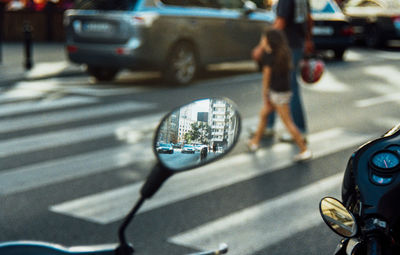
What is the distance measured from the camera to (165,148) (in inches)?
81.0

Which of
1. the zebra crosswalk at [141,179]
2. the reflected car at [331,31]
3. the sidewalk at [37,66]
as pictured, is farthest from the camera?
the reflected car at [331,31]

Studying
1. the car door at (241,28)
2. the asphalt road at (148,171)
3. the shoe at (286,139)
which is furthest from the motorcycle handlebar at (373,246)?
the car door at (241,28)

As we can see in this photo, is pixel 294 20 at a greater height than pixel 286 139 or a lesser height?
greater

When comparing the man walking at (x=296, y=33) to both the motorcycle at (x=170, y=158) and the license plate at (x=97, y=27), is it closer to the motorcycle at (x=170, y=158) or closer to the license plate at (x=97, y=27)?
the license plate at (x=97, y=27)

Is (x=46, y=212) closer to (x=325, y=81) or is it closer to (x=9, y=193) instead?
(x=9, y=193)

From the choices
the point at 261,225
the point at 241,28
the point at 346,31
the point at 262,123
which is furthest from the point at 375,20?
the point at 261,225

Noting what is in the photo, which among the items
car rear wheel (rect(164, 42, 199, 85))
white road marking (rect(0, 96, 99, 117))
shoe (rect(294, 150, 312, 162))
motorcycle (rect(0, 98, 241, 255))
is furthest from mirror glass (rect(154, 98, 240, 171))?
car rear wheel (rect(164, 42, 199, 85))

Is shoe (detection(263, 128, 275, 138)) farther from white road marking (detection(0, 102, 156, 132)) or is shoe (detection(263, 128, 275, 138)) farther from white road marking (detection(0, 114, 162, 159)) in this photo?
white road marking (detection(0, 102, 156, 132))

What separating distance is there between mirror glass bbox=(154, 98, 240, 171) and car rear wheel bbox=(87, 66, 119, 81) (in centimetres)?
1095

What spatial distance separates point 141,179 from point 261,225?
4.93 feet

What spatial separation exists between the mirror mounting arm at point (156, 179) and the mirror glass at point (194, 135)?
36 mm

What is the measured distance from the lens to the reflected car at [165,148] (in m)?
2.05

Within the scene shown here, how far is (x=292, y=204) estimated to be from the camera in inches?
210

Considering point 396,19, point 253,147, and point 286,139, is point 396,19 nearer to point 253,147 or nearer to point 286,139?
point 286,139
